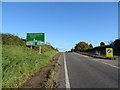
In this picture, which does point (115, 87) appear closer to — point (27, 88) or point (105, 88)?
point (105, 88)

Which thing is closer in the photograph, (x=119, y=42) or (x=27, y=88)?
(x=27, y=88)

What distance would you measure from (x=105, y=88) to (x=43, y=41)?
2420 centimetres

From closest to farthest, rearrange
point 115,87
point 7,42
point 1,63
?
point 115,87
point 1,63
point 7,42

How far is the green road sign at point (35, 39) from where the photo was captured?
30.6m

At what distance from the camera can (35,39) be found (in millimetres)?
31062

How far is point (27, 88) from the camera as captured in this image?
692 cm

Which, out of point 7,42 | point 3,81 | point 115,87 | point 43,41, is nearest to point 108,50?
point 43,41

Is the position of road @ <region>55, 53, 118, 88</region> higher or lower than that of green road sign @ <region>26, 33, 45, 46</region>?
lower

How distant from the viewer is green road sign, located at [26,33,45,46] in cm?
3065

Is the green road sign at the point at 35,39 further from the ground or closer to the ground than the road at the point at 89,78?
further from the ground

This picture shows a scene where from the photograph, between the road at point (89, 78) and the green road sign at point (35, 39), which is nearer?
the road at point (89, 78)

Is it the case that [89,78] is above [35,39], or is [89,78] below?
below

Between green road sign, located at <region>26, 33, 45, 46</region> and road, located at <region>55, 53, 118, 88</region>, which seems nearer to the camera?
road, located at <region>55, 53, 118, 88</region>

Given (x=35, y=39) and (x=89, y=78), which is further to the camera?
(x=35, y=39)
